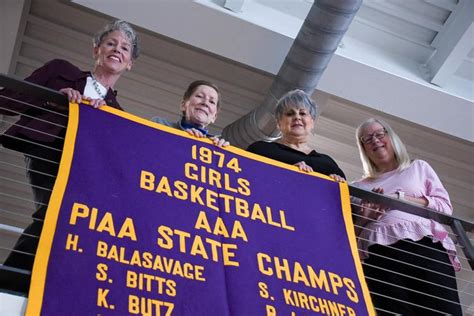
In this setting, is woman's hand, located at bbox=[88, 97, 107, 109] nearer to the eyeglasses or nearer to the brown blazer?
the brown blazer

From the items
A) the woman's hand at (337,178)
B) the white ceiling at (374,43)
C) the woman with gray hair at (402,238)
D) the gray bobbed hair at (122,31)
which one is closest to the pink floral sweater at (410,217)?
the woman with gray hair at (402,238)

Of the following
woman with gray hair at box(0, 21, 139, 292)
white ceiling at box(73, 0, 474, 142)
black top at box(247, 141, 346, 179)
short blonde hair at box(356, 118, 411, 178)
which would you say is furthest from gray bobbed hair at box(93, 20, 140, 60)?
white ceiling at box(73, 0, 474, 142)

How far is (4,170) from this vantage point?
6.59 m

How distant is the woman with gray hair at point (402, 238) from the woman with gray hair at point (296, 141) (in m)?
0.24

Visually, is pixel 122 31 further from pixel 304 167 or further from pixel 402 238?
pixel 402 238

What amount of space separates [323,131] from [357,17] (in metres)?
1.31

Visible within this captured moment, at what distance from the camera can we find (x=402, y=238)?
2.49 metres

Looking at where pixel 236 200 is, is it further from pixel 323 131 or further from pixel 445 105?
pixel 323 131

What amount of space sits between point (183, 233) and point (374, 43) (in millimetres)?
3553

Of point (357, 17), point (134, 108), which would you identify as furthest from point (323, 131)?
point (134, 108)

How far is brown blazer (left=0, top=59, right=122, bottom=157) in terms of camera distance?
2.21 meters

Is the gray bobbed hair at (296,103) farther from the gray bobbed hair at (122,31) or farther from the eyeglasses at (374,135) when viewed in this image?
the gray bobbed hair at (122,31)

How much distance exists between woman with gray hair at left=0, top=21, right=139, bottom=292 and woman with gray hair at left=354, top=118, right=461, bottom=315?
1.24 metres

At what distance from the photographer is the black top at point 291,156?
2.65 meters
